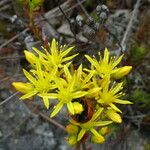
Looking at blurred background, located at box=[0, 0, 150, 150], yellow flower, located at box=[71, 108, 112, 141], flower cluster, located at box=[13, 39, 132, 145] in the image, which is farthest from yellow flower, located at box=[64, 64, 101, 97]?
blurred background, located at box=[0, 0, 150, 150]

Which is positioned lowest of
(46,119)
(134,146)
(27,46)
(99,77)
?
(134,146)

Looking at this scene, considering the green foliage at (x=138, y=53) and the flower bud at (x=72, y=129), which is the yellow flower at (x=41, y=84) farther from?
the green foliage at (x=138, y=53)

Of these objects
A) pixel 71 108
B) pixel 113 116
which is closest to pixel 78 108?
pixel 71 108

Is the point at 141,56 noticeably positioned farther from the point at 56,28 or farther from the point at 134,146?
the point at 56,28

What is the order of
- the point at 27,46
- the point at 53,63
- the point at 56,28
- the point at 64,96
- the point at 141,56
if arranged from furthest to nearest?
the point at 56,28 → the point at 27,46 → the point at 141,56 → the point at 53,63 → the point at 64,96

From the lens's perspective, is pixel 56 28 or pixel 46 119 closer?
pixel 46 119

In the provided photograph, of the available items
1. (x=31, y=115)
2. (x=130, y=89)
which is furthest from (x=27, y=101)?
(x=130, y=89)

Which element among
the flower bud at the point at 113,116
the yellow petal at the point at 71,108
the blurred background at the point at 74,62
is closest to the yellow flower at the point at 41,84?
the yellow petal at the point at 71,108
